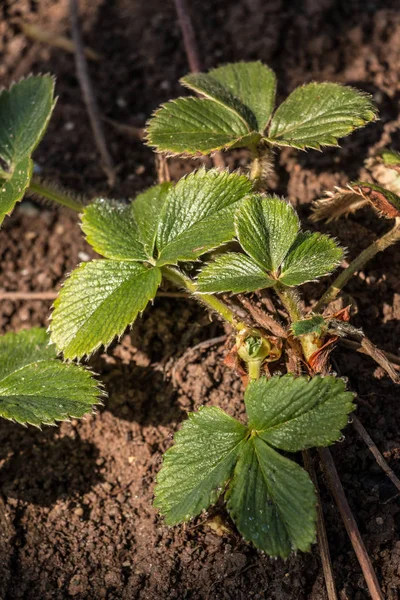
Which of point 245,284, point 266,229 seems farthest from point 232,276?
point 266,229

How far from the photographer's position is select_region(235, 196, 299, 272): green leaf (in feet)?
5.41

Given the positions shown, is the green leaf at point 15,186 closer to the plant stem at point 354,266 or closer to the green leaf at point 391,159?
the plant stem at point 354,266

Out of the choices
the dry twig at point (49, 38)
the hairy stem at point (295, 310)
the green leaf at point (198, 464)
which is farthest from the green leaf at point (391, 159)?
Answer: the dry twig at point (49, 38)

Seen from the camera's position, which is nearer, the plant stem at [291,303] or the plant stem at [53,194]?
the plant stem at [291,303]

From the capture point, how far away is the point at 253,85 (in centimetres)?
204

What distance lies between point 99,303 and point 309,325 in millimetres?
517

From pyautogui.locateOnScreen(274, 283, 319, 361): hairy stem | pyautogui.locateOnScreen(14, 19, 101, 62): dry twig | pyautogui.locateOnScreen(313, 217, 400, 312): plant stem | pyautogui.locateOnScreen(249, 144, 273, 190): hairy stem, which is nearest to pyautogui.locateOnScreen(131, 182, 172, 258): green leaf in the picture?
pyautogui.locateOnScreen(249, 144, 273, 190): hairy stem

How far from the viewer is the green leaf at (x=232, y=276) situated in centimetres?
161

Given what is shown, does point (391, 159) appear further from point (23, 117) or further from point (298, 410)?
point (23, 117)

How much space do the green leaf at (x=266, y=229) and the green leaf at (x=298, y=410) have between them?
29cm

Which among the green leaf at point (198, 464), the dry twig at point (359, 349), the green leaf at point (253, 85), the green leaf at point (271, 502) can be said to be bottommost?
the dry twig at point (359, 349)

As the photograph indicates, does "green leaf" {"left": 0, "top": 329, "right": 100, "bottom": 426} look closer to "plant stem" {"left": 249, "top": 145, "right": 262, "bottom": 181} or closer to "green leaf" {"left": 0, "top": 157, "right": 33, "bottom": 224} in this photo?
"green leaf" {"left": 0, "top": 157, "right": 33, "bottom": 224}

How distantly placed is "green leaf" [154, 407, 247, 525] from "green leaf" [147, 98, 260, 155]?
0.70 metres

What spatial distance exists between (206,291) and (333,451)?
0.53 meters
